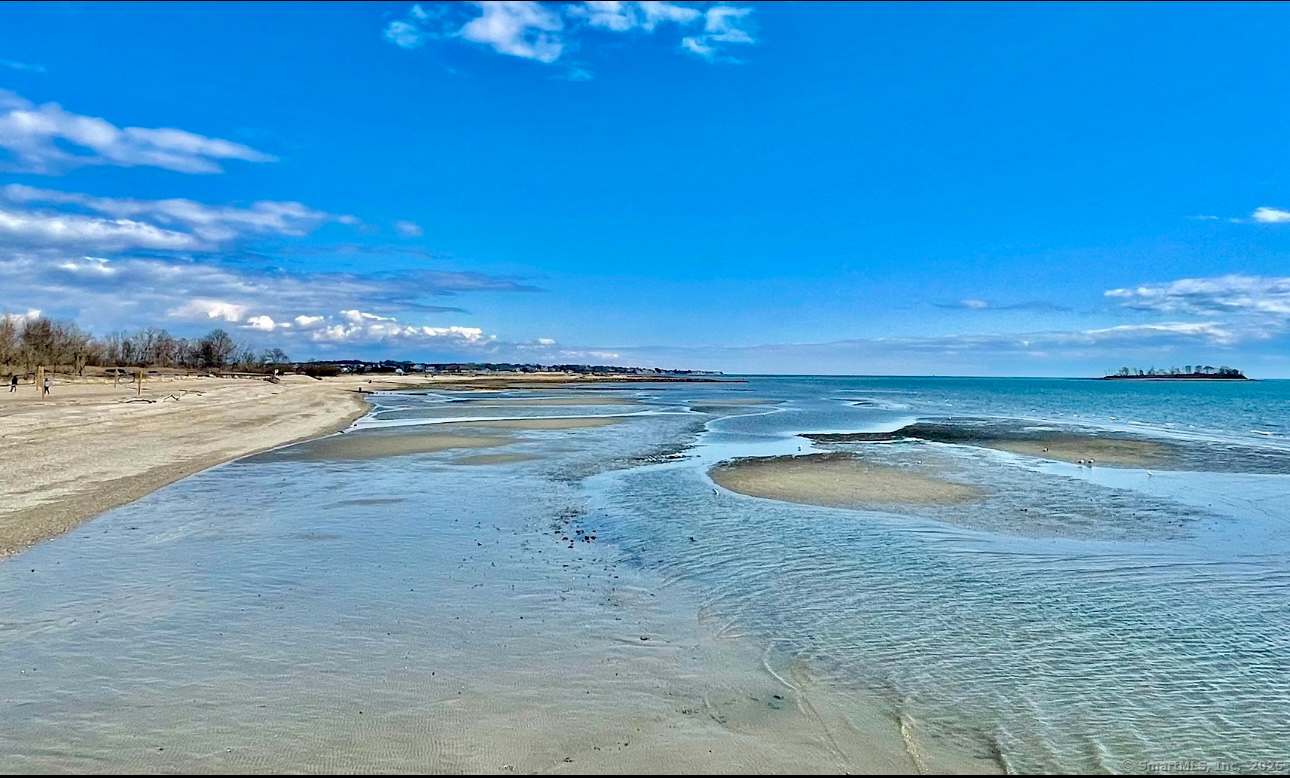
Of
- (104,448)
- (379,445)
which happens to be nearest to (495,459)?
(379,445)

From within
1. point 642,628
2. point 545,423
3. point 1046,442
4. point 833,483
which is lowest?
point 642,628

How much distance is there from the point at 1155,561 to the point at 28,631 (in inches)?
538

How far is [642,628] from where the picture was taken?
7.40 m

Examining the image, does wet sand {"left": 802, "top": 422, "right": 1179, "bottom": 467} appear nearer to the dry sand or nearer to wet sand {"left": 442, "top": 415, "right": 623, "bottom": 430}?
the dry sand

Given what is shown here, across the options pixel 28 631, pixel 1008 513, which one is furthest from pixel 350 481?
pixel 1008 513

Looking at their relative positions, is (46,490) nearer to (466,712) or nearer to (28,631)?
(28,631)

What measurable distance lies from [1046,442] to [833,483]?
1659cm

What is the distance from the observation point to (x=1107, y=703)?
229 inches

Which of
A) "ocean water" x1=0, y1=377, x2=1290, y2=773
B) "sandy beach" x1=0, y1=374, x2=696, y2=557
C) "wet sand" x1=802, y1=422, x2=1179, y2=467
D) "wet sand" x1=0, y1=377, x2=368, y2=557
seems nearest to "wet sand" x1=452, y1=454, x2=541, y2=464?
"sandy beach" x1=0, y1=374, x2=696, y2=557

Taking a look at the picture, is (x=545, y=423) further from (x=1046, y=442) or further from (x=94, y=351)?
(x=94, y=351)

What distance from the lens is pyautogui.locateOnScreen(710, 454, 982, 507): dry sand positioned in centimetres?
1545

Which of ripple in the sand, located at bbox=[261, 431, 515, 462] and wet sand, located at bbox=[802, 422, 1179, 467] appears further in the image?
wet sand, located at bbox=[802, 422, 1179, 467]

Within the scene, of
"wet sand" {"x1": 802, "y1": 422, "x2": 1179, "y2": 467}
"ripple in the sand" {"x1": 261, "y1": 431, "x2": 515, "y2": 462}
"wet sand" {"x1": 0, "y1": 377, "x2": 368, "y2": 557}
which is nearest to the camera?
"wet sand" {"x1": 0, "y1": 377, "x2": 368, "y2": 557}

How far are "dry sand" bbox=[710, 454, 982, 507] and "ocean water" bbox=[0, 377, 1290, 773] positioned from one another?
110cm
